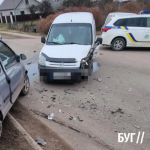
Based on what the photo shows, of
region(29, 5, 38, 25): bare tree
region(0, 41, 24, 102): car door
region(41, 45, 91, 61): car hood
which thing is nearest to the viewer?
region(0, 41, 24, 102): car door

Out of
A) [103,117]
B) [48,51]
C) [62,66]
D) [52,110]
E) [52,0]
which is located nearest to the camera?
[103,117]

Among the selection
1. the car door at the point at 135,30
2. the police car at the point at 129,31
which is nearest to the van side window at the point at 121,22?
the police car at the point at 129,31

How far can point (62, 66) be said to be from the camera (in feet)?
18.3

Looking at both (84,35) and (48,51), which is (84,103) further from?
(84,35)

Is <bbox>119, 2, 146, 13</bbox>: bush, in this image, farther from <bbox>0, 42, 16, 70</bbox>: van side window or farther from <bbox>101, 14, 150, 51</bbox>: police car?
<bbox>0, 42, 16, 70</bbox>: van side window

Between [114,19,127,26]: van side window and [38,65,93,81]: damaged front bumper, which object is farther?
[114,19,127,26]: van side window

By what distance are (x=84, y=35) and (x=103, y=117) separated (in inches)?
145

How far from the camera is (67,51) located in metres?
5.94

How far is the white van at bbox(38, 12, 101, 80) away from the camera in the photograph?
18.4ft

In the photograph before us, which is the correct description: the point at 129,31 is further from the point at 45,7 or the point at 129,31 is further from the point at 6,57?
the point at 45,7

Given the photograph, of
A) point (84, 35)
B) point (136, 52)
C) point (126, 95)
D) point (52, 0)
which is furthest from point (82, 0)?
point (126, 95)

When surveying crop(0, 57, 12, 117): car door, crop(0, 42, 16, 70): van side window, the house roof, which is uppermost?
the house roof

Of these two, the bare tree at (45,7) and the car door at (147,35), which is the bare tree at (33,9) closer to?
the bare tree at (45,7)

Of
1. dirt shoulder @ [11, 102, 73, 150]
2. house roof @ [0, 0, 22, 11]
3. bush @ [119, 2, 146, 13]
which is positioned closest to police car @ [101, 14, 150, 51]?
dirt shoulder @ [11, 102, 73, 150]
